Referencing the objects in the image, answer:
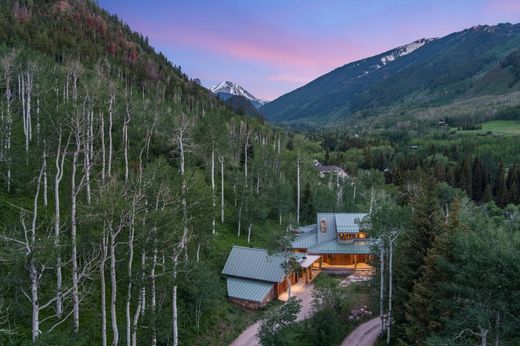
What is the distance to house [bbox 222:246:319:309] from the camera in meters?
37.8

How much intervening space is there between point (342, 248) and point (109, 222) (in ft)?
121

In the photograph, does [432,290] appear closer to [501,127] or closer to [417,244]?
[417,244]

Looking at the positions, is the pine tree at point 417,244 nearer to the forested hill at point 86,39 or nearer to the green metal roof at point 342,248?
the green metal roof at point 342,248

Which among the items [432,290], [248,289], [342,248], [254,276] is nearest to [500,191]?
[342,248]

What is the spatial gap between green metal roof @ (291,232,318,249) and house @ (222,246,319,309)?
32.1 feet

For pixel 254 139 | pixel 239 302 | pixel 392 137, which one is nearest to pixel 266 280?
pixel 239 302

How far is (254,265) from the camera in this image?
133ft

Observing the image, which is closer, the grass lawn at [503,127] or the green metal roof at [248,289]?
the green metal roof at [248,289]

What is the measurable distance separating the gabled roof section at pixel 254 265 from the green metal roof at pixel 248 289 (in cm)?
52

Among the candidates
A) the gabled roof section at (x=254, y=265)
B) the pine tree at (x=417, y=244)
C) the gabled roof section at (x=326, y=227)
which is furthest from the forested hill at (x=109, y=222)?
the pine tree at (x=417, y=244)

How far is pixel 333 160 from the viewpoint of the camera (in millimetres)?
132500

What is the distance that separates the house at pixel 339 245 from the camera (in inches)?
1980

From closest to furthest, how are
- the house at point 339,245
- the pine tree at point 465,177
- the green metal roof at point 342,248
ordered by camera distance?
the green metal roof at point 342,248, the house at point 339,245, the pine tree at point 465,177

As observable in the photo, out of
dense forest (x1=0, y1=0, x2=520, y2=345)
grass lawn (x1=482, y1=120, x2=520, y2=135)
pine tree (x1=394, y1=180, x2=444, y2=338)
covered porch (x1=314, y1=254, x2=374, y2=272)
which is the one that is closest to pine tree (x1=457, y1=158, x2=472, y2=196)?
dense forest (x1=0, y1=0, x2=520, y2=345)
